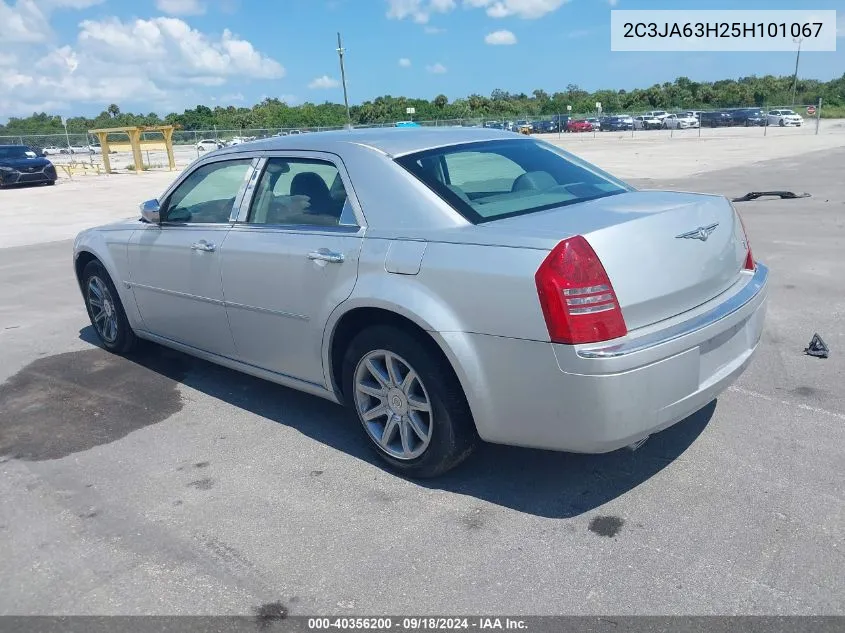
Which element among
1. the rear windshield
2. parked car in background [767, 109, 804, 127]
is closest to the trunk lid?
the rear windshield

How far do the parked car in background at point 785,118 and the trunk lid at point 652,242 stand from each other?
51.2 m

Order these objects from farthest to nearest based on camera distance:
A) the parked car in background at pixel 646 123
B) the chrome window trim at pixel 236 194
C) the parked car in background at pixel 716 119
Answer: the parked car in background at pixel 646 123 < the parked car in background at pixel 716 119 < the chrome window trim at pixel 236 194

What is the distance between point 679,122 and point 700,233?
53426 millimetres

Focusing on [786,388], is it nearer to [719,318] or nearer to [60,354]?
[719,318]

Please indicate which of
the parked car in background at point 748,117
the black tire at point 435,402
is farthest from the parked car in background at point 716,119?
the black tire at point 435,402

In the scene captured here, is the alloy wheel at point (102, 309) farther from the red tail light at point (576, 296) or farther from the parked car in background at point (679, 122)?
the parked car in background at point (679, 122)

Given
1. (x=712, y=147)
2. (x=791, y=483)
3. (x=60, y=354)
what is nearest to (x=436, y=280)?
(x=791, y=483)

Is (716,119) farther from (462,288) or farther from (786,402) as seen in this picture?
(462,288)

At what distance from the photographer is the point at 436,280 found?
3234 mm

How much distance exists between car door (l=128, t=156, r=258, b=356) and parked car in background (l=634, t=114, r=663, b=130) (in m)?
53.9

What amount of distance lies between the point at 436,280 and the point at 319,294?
0.81 m

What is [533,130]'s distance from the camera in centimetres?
5991

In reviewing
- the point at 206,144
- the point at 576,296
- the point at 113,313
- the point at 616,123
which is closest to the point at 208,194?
the point at 113,313

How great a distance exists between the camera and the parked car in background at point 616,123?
187ft
